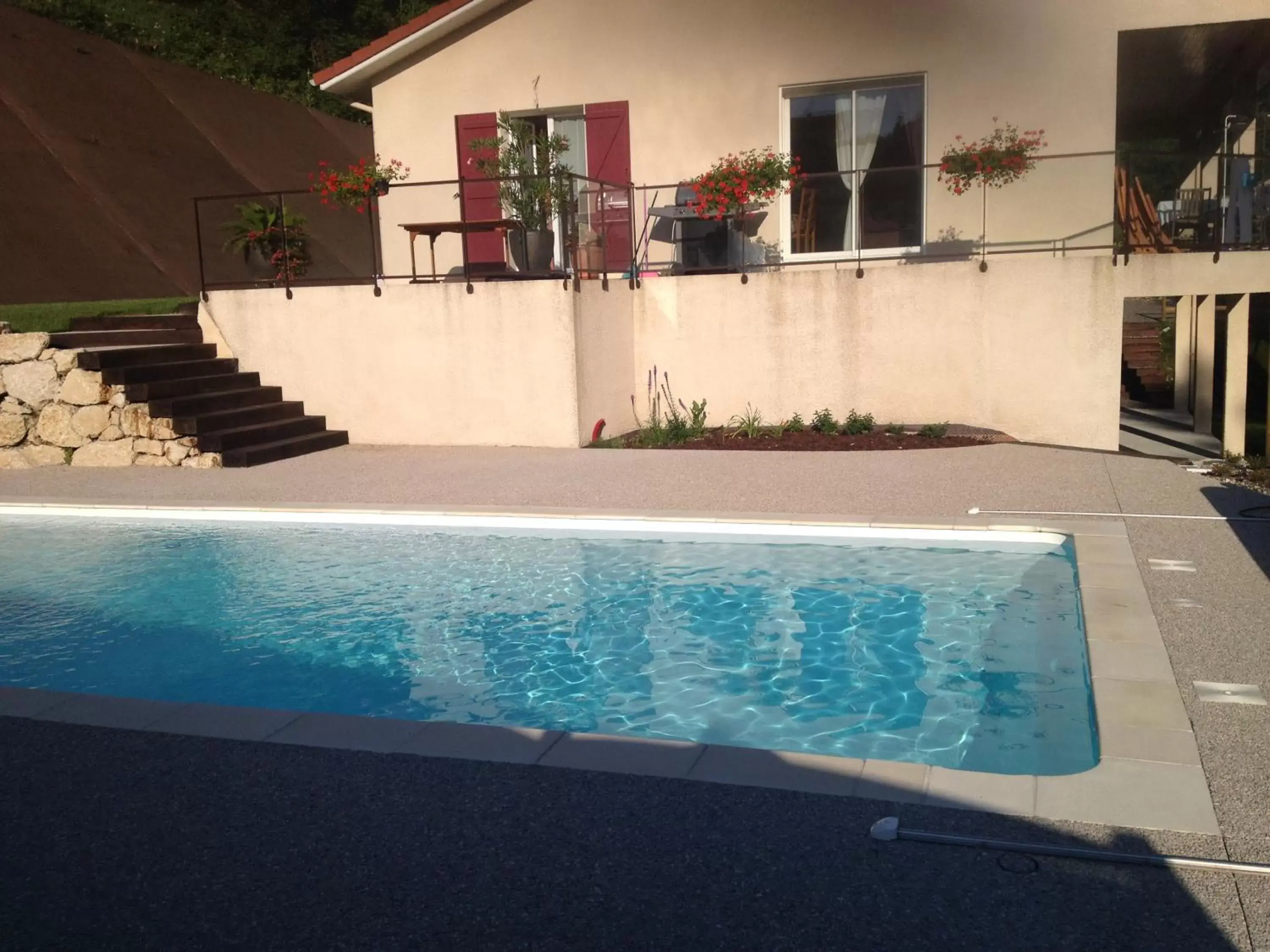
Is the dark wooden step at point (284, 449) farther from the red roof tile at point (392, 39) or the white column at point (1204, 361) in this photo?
the white column at point (1204, 361)

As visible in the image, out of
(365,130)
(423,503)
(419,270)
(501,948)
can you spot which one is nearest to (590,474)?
(423,503)

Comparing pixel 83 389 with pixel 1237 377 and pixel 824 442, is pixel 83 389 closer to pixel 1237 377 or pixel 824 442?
pixel 824 442

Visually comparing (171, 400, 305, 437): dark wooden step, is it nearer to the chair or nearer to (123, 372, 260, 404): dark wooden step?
(123, 372, 260, 404): dark wooden step

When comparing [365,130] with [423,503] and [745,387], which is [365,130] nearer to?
[745,387]

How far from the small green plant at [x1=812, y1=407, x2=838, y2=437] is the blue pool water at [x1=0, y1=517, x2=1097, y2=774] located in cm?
466

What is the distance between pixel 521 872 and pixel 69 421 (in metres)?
11.0

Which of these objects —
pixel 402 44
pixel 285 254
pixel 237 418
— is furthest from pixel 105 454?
pixel 402 44

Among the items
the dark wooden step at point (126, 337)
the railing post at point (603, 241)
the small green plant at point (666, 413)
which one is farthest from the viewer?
the small green plant at point (666, 413)

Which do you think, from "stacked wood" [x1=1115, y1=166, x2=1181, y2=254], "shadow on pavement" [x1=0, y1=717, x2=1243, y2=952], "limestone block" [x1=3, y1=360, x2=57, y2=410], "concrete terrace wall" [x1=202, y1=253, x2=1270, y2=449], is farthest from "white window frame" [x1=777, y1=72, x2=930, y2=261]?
"shadow on pavement" [x1=0, y1=717, x2=1243, y2=952]

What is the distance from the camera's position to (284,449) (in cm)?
1245

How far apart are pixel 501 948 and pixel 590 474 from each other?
7658 millimetres

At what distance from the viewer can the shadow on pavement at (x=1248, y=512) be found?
6992 millimetres

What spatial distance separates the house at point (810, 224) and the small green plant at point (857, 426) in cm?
30

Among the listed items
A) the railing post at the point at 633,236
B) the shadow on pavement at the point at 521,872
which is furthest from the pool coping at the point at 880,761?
the railing post at the point at 633,236
